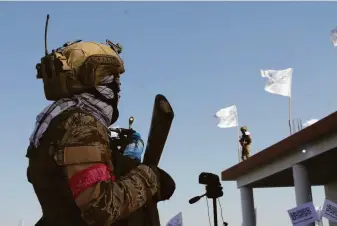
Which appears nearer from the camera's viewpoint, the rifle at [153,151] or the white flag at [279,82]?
the rifle at [153,151]

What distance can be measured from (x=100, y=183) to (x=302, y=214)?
39.3ft

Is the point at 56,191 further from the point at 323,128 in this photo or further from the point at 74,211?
the point at 323,128

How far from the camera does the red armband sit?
2.07 m

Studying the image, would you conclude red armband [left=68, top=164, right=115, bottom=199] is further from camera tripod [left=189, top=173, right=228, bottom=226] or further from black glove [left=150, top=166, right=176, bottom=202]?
camera tripod [left=189, top=173, right=228, bottom=226]

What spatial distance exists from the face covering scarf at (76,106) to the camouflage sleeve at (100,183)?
0.39 ft

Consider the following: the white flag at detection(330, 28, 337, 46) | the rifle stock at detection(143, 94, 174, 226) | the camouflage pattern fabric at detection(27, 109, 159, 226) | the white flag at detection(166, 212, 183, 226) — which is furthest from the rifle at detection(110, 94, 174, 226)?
the white flag at detection(330, 28, 337, 46)

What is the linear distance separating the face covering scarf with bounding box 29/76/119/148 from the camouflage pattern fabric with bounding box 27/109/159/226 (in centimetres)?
6

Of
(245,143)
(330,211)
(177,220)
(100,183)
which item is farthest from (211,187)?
(245,143)

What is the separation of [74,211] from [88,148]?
33 cm

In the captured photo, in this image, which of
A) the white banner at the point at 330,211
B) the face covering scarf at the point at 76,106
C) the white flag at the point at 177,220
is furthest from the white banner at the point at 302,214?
the face covering scarf at the point at 76,106

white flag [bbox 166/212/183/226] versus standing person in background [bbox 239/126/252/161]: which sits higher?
standing person in background [bbox 239/126/252/161]

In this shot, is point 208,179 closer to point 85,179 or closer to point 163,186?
point 163,186

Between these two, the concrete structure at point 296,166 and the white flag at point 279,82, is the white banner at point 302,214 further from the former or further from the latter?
the white flag at point 279,82

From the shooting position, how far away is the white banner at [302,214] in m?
13.1
